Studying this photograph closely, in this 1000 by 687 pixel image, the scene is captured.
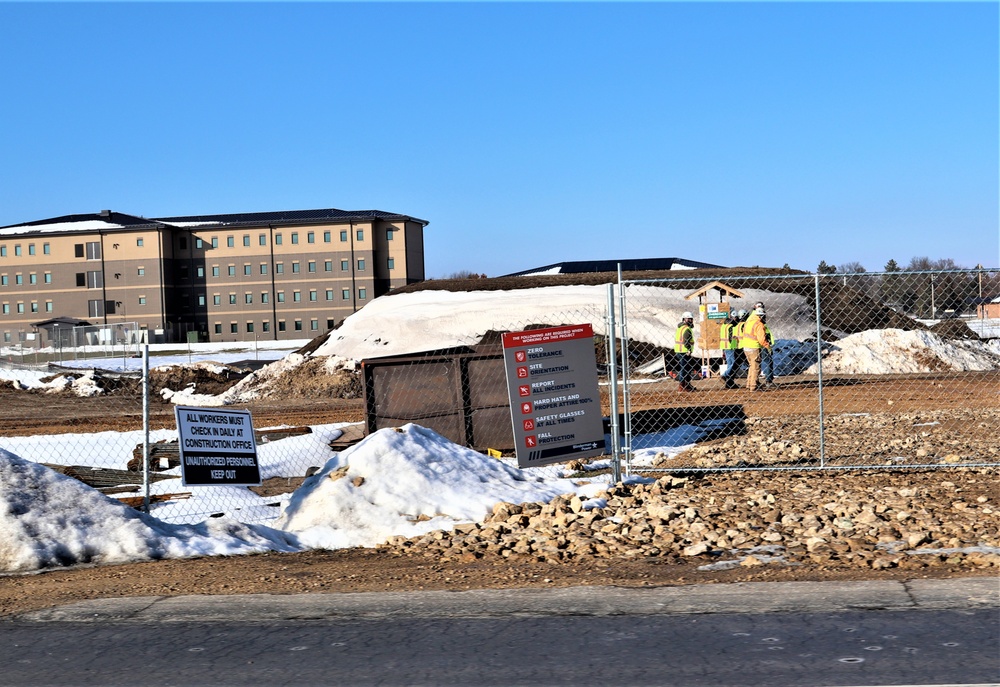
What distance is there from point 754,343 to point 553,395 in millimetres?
11729

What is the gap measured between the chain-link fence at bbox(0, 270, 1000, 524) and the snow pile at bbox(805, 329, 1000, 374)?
5 centimetres

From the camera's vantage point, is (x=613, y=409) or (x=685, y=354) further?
(x=685, y=354)

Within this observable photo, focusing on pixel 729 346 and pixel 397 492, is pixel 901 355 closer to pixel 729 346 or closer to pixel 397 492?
pixel 729 346

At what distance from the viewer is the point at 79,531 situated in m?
8.62

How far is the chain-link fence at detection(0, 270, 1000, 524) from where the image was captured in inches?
467

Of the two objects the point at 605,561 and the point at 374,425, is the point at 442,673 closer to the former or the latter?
the point at 605,561

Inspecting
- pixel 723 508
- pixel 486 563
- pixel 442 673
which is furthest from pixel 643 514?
pixel 442 673

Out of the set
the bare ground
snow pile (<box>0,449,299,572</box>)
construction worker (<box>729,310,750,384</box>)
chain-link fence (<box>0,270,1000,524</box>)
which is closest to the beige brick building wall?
chain-link fence (<box>0,270,1000,524</box>)

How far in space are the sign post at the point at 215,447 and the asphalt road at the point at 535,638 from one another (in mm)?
2563

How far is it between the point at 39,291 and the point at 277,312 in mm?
18410

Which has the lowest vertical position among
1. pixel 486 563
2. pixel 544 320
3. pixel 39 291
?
pixel 486 563

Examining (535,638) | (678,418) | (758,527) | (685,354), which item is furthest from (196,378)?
(535,638)

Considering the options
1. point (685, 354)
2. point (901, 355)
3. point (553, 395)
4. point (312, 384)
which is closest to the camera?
point (553, 395)

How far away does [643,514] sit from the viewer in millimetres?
9453
